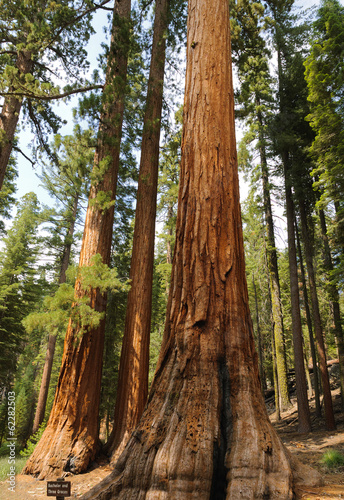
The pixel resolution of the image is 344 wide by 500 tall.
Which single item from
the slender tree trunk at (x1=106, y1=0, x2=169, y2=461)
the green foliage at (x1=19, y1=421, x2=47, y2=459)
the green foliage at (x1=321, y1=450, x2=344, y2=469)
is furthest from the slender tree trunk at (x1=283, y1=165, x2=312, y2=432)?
the green foliage at (x1=19, y1=421, x2=47, y2=459)

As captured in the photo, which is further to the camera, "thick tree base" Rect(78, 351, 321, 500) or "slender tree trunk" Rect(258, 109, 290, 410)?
"slender tree trunk" Rect(258, 109, 290, 410)

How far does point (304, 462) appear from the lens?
5.49 meters

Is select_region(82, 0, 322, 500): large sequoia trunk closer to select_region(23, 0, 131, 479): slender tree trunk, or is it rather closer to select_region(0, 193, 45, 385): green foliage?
select_region(23, 0, 131, 479): slender tree trunk

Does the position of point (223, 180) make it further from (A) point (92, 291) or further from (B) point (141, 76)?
(B) point (141, 76)

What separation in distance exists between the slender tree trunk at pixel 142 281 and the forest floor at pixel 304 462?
36.5 inches

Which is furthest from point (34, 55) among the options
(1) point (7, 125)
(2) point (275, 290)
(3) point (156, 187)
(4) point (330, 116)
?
(2) point (275, 290)

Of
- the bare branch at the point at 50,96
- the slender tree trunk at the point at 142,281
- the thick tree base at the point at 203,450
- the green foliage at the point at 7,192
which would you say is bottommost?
the thick tree base at the point at 203,450

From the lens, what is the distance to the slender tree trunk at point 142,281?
6203 mm

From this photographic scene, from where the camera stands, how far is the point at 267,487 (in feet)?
5.95

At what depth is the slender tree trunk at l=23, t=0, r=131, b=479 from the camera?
5285 millimetres

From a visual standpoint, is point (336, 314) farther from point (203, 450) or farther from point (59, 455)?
point (203, 450)

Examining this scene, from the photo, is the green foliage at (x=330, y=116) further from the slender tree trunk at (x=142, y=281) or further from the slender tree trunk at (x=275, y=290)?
the slender tree trunk at (x=142, y=281)

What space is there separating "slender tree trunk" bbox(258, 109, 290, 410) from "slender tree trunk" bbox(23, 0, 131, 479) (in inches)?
335

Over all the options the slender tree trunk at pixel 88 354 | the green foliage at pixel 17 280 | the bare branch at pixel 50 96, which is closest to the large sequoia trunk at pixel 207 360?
the slender tree trunk at pixel 88 354
